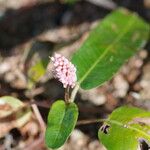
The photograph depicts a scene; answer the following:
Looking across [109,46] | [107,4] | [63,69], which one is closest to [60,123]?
[63,69]

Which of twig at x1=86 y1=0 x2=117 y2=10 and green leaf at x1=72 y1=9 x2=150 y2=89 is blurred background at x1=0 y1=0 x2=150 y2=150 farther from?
green leaf at x1=72 y1=9 x2=150 y2=89

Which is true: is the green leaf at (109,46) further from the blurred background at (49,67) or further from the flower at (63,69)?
the flower at (63,69)

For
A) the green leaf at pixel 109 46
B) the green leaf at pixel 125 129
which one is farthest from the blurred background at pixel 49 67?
the green leaf at pixel 125 129

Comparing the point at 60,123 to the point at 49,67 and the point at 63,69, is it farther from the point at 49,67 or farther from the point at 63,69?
the point at 49,67

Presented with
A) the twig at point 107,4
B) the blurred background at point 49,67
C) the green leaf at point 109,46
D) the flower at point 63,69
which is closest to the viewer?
the flower at point 63,69

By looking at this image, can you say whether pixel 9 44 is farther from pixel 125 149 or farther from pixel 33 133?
pixel 125 149

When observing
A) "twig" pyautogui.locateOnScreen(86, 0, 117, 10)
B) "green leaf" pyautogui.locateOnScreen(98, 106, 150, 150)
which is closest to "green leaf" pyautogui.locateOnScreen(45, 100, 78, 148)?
"green leaf" pyautogui.locateOnScreen(98, 106, 150, 150)
